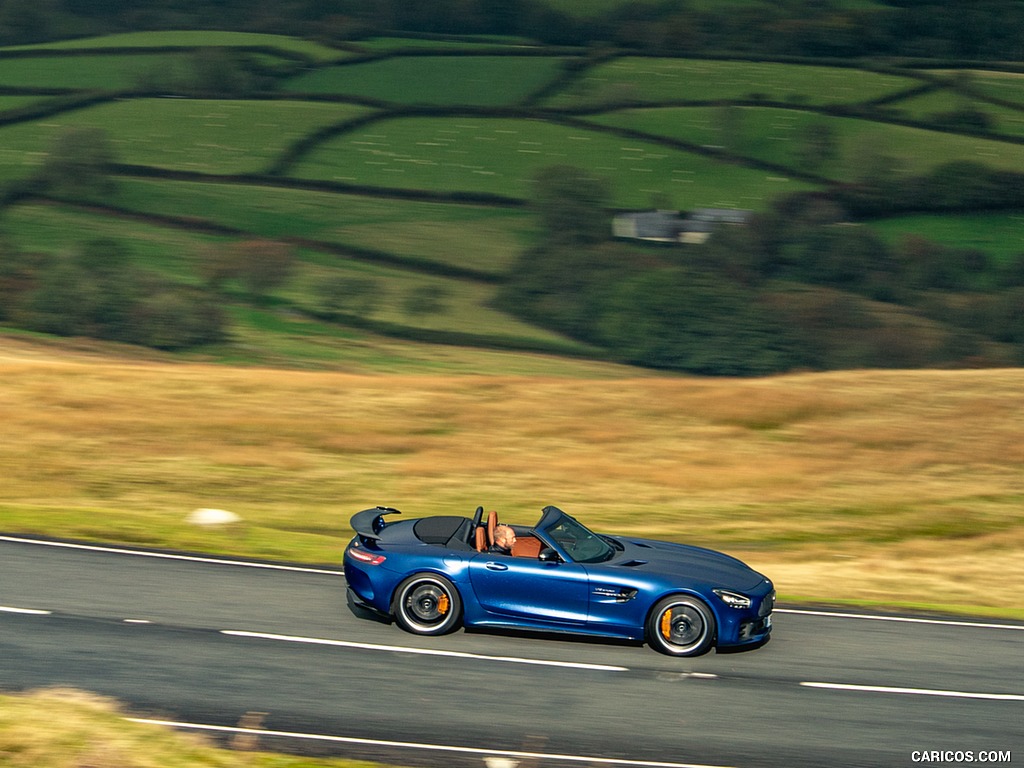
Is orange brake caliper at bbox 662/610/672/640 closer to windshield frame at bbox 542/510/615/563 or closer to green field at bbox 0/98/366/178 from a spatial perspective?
windshield frame at bbox 542/510/615/563

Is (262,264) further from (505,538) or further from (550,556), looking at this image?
(550,556)

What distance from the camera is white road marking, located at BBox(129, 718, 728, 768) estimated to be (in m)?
8.27

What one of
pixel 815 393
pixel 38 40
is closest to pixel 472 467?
pixel 815 393

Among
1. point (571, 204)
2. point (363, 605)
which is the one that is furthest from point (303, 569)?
point (571, 204)

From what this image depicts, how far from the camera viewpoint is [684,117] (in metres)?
81.9

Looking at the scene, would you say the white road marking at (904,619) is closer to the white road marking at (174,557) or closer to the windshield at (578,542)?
the windshield at (578,542)

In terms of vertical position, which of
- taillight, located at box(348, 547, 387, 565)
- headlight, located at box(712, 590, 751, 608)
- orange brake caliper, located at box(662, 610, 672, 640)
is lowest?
orange brake caliper, located at box(662, 610, 672, 640)

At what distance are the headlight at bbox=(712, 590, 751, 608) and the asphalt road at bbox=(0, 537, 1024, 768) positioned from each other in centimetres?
58

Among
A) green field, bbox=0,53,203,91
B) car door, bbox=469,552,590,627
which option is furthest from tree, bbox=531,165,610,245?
car door, bbox=469,552,590,627

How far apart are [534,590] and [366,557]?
1645mm

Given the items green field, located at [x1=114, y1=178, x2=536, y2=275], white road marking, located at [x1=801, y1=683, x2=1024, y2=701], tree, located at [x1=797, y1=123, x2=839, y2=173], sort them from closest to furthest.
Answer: white road marking, located at [x1=801, y1=683, x2=1024, y2=701], green field, located at [x1=114, y1=178, x2=536, y2=275], tree, located at [x1=797, y1=123, x2=839, y2=173]

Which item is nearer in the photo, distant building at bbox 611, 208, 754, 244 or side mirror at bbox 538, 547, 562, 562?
side mirror at bbox 538, 547, 562, 562

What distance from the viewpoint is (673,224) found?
246 feet

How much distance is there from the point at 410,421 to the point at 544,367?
28324 millimetres
